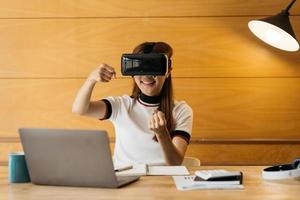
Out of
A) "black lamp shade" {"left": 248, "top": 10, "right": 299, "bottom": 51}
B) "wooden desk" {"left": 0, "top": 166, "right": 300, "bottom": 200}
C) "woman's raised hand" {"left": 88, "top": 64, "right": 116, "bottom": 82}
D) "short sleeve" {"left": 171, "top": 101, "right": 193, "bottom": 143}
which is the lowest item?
"wooden desk" {"left": 0, "top": 166, "right": 300, "bottom": 200}

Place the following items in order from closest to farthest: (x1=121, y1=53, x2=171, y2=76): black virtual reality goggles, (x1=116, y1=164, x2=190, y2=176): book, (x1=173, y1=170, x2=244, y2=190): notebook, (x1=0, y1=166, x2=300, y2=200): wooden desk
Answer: (x1=0, y1=166, x2=300, y2=200): wooden desk
(x1=173, y1=170, x2=244, y2=190): notebook
(x1=116, y1=164, x2=190, y2=176): book
(x1=121, y1=53, x2=171, y2=76): black virtual reality goggles

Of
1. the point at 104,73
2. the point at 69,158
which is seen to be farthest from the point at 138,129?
the point at 69,158

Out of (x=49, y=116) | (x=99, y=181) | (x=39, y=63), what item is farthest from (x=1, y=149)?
(x=99, y=181)

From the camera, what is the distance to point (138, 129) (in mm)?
2129

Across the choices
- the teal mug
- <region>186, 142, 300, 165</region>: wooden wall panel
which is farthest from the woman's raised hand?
<region>186, 142, 300, 165</region>: wooden wall panel

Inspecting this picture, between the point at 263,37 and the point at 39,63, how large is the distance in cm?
111

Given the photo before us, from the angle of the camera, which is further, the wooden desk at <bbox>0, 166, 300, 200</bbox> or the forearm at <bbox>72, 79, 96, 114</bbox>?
the forearm at <bbox>72, 79, 96, 114</bbox>

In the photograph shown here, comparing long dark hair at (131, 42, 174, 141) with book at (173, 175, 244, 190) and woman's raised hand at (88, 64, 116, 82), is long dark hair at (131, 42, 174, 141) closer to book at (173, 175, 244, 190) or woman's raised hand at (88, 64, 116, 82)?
woman's raised hand at (88, 64, 116, 82)

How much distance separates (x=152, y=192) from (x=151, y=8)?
4.55 ft

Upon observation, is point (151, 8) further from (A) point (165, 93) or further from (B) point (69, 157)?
(B) point (69, 157)

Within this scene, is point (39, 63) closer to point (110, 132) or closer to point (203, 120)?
point (110, 132)

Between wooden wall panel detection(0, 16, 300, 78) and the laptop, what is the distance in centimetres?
120

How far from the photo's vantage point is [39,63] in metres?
2.64

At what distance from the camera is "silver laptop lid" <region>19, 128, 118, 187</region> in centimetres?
139
